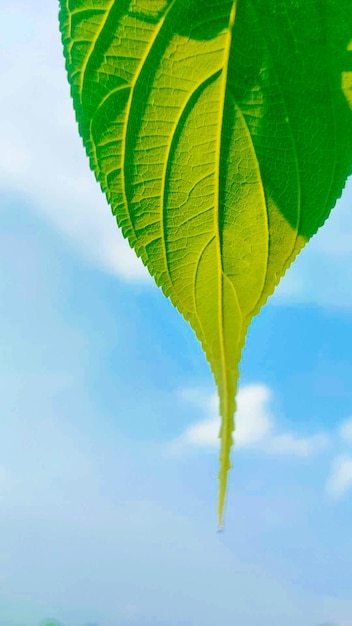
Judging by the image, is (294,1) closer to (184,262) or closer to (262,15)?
(262,15)

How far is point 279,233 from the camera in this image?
434 millimetres

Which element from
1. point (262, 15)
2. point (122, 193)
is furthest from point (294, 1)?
point (122, 193)

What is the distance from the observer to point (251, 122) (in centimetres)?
43

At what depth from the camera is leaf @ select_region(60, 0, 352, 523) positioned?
41 cm

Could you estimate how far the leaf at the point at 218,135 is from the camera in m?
0.41

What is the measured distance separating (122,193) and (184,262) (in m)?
0.05

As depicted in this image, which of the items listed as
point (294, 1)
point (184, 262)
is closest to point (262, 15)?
point (294, 1)

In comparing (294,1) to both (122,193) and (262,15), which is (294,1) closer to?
(262,15)

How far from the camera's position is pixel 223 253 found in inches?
16.8

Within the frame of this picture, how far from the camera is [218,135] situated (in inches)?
16.9

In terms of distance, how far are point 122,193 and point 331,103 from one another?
108mm

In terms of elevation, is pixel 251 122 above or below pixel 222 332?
above

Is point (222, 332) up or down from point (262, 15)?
down

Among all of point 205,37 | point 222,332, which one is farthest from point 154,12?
point 222,332
